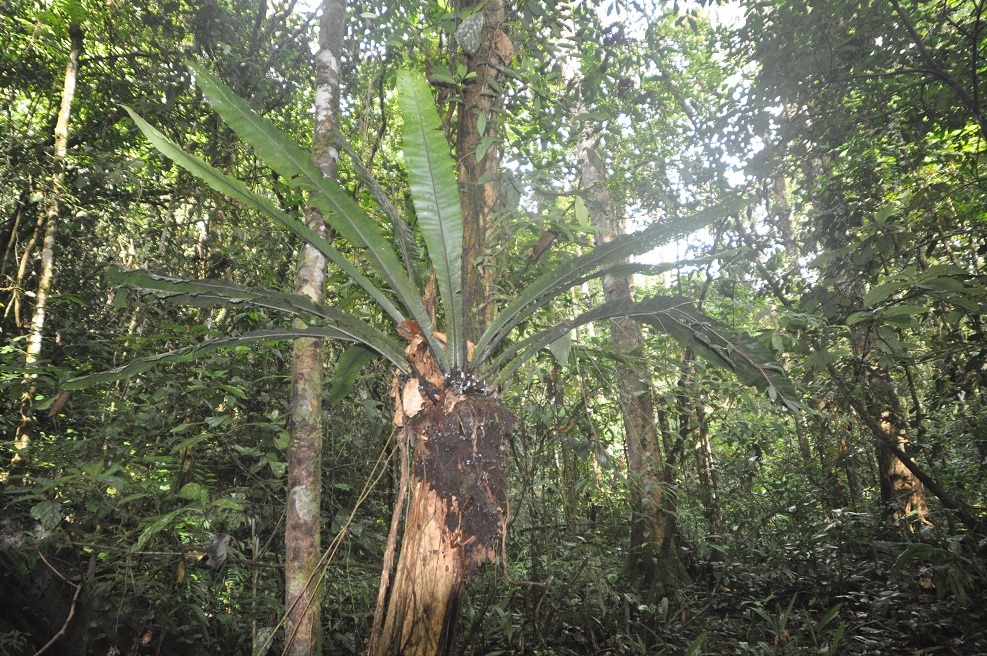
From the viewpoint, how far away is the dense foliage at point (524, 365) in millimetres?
3125

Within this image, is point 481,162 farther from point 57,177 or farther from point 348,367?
point 57,177

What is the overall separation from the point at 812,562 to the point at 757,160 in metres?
4.07

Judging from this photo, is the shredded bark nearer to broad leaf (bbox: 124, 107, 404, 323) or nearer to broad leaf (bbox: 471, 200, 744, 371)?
broad leaf (bbox: 471, 200, 744, 371)

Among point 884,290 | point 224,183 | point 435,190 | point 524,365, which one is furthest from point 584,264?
point 884,290

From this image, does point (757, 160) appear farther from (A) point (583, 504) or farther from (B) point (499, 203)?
(A) point (583, 504)

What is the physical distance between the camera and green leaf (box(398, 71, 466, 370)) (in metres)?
1.97

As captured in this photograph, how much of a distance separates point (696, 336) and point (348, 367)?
1805 mm

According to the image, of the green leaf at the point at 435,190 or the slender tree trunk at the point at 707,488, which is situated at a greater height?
the green leaf at the point at 435,190

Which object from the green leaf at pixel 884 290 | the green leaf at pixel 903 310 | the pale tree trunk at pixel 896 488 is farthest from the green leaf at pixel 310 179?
the pale tree trunk at pixel 896 488

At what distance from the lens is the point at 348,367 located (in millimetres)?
2857

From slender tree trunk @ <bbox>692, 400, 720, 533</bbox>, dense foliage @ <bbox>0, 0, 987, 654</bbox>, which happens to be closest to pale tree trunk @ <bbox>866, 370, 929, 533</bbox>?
dense foliage @ <bbox>0, 0, 987, 654</bbox>

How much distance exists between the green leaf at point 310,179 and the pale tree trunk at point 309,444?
29.6 inches

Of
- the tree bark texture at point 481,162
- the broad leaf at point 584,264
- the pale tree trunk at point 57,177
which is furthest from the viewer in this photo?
the pale tree trunk at point 57,177

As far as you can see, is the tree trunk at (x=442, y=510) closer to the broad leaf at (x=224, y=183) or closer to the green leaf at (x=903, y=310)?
the broad leaf at (x=224, y=183)
